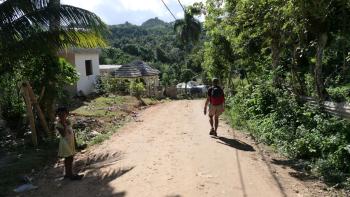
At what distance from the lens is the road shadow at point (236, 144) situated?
10857mm

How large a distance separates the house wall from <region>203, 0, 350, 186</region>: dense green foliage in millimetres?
10927

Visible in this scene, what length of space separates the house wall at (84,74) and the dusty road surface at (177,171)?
15.5 meters

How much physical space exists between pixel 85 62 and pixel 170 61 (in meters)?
50.6

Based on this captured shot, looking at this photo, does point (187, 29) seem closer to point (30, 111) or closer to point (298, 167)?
point (30, 111)

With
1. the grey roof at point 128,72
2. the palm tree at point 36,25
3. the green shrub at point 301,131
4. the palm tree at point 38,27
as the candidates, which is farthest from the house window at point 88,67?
the palm tree at point 36,25

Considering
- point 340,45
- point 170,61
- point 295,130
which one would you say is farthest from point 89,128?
point 170,61

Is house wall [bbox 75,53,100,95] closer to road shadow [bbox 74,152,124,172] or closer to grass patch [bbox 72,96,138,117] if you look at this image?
grass patch [bbox 72,96,138,117]

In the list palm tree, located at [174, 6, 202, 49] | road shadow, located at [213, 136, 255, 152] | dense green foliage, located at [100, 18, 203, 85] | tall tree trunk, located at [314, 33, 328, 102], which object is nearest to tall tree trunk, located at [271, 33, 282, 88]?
tall tree trunk, located at [314, 33, 328, 102]

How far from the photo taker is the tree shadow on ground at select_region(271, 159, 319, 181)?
27.9 ft

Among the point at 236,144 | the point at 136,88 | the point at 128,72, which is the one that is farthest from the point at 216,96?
the point at 128,72

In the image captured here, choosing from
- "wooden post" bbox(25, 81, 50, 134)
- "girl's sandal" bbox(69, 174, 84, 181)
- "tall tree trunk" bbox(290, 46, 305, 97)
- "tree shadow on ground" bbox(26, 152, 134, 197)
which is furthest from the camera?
"tall tree trunk" bbox(290, 46, 305, 97)

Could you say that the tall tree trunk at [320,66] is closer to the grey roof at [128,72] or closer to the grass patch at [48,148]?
the grass patch at [48,148]

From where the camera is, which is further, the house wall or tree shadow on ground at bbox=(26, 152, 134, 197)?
the house wall

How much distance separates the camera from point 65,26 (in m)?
11.6
